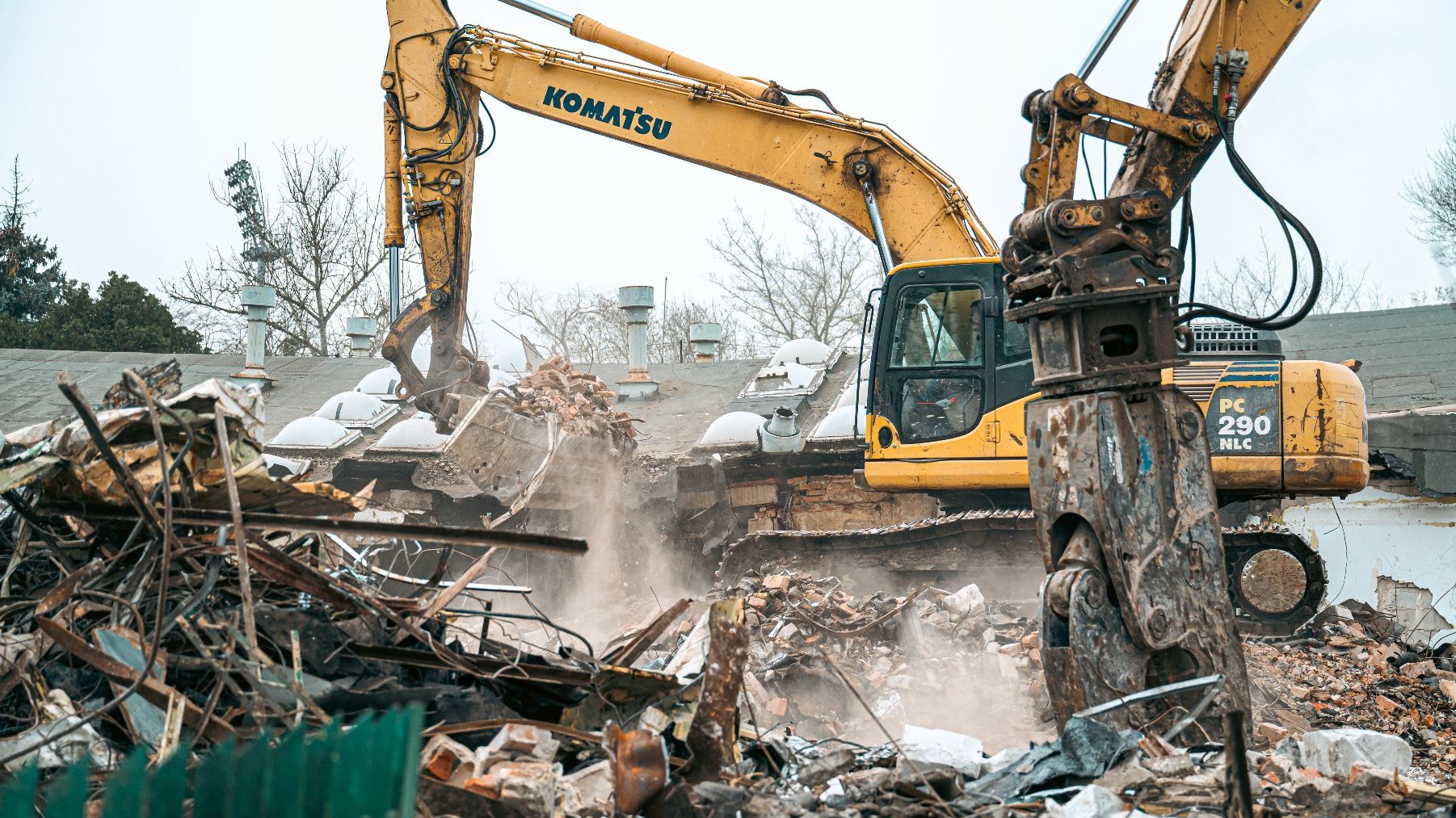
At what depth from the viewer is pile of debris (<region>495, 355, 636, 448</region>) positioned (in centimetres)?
950

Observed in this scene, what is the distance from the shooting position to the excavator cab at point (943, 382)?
25.7 ft

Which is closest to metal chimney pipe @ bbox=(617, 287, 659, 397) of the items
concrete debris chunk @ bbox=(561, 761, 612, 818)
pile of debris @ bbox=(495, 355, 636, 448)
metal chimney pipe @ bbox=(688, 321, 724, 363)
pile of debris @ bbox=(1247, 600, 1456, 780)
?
metal chimney pipe @ bbox=(688, 321, 724, 363)

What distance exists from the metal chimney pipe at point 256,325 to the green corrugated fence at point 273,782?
1740cm

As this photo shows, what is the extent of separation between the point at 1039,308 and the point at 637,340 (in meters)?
12.3

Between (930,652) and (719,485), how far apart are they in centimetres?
513

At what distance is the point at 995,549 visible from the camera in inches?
343

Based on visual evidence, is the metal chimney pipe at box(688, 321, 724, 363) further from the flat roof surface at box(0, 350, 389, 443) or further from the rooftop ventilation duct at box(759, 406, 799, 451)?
the rooftop ventilation duct at box(759, 406, 799, 451)

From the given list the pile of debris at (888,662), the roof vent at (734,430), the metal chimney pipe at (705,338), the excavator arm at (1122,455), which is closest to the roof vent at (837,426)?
the roof vent at (734,430)

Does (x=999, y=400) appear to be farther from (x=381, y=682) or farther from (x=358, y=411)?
(x=358, y=411)

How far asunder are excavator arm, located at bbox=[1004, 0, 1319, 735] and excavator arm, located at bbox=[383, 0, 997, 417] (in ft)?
11.1

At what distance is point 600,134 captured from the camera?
29.3ft

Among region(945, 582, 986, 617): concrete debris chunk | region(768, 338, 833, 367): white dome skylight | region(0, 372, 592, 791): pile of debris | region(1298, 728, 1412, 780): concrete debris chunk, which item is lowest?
region(945, 582, 986, 617): concrete debris chunk

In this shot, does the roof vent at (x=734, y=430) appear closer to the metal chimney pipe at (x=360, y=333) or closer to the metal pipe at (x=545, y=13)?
the metal pipe at (x=545, y=13)

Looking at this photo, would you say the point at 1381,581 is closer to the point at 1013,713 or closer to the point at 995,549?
the point at 995,549
